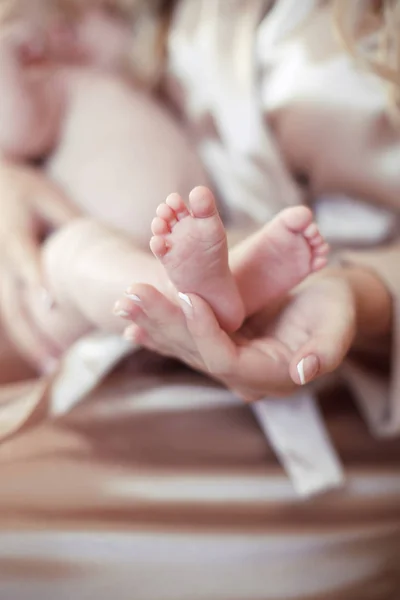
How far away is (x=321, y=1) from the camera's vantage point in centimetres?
55

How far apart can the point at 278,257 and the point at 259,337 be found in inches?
2.3

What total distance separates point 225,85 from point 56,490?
38 centimetres

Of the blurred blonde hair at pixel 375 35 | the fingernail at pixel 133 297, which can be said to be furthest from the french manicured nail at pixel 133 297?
the blurred blonde hair at pixel 375 35

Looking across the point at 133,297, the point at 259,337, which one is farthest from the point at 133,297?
the point at 259,337

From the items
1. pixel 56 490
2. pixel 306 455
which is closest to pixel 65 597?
pixel 56 490

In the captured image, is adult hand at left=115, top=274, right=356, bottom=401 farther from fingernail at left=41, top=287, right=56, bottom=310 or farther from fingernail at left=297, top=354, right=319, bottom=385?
fingernail at left=41, top=287, right=56, bottom=310

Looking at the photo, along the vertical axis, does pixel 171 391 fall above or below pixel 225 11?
below

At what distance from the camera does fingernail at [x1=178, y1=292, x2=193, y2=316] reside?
1.14ft

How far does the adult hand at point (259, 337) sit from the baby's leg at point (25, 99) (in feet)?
0.99

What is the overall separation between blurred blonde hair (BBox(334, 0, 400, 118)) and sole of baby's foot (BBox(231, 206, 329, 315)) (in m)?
0.20

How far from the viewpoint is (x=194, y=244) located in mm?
322

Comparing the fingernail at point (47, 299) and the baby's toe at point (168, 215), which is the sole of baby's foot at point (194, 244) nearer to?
the baby's toe at point (168, 215)

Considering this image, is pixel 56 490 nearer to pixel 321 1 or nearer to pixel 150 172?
pixel 150 172

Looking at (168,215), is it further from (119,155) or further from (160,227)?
(119,155)
